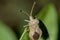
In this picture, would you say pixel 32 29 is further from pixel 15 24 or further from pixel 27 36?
pixel 15 24

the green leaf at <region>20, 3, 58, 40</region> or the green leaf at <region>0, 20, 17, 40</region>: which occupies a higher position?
the green leaf at <region>0, 20, 17, 40</region>

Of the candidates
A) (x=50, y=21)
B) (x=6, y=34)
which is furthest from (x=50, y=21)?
(x=6, y=34)

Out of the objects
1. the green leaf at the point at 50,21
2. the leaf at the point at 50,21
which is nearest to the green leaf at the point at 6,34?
the green leaf at the point at 50,21

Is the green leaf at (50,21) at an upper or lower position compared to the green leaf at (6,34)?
lower

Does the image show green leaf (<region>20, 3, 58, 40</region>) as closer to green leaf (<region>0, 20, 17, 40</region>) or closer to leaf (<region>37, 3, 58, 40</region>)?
leaf (<region>37, 3, 58, 40</region>)

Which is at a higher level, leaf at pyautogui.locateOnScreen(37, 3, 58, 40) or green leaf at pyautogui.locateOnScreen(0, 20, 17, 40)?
green leaf at pyautogui.locateOnScreen(0, 20, 17, 40)

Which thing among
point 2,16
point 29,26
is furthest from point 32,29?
point 2,16

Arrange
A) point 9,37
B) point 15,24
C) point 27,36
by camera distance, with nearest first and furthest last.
→ point 27,36, point 9,37, point 15,24

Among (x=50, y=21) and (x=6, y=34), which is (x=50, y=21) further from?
(x=6, y=34)

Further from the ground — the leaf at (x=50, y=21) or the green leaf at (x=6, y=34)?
the green leaf at (x=6, y=34)

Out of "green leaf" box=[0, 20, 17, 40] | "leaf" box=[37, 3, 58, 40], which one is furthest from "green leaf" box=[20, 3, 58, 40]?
"green leaf" box=[0, 20, 17, 40]

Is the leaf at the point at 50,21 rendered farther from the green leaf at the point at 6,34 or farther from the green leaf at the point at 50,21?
the green leaf at the point at 6,34
